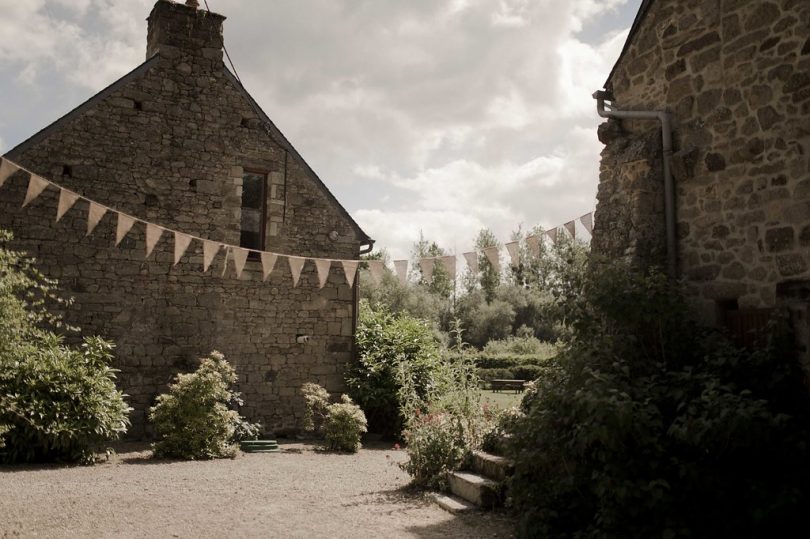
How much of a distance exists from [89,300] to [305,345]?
3.42m

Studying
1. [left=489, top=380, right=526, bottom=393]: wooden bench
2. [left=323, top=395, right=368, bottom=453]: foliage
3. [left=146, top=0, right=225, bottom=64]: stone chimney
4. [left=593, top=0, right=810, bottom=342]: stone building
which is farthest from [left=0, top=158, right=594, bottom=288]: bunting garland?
[left=489, top=380, right=526, bottom=393]: wooden bench

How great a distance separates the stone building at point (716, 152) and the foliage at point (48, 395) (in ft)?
20.9

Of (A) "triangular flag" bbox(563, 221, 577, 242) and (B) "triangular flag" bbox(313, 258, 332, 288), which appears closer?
(A) "triangular flag" bbox(563, 221, 577, 242)

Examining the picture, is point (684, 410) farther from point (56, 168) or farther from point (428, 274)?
point (56, 168)

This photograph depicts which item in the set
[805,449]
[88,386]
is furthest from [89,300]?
[805,449]

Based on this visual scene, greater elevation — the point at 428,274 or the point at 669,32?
the point at 669,32

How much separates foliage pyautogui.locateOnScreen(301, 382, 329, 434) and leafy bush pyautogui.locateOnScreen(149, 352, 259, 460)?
4.81 ft

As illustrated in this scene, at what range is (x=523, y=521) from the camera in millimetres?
4805

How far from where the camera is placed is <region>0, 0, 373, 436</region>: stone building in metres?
9.63

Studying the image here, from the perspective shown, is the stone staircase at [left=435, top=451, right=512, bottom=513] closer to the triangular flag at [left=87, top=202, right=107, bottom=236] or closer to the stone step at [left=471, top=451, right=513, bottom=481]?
the stone step at [left=471, top=451, right=513, bottom=481]

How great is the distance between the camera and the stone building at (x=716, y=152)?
17.1 ft

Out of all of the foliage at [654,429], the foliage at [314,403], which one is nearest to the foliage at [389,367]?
the foliage at [314,403]

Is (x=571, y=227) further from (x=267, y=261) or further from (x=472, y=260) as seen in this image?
(x=267, y=261)

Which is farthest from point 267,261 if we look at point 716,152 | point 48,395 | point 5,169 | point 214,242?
point 716,152
